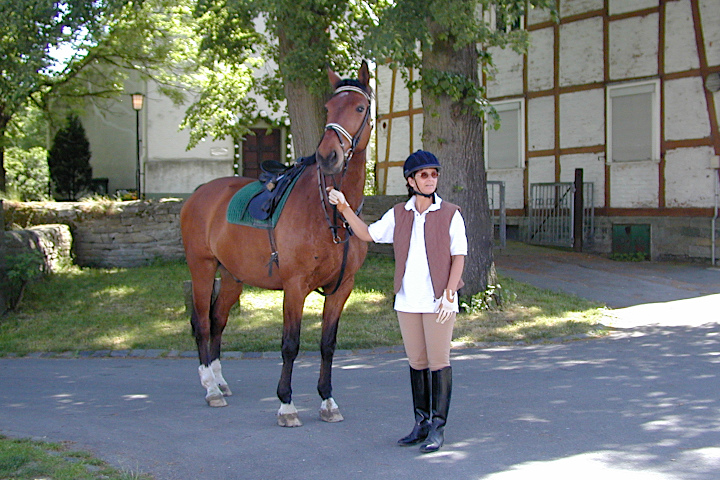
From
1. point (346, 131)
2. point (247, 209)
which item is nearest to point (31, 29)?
point (247, 209)

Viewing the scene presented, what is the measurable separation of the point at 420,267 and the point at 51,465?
259cm

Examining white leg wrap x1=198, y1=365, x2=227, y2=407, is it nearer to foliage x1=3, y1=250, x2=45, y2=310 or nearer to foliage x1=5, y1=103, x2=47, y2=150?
foliage x1=3, y1=250, x2=45, y2=310

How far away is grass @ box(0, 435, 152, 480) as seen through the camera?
4449 mm

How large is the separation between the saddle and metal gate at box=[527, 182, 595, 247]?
46.5ft

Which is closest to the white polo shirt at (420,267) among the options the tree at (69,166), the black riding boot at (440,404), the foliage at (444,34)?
the black riding boot at (440,404)

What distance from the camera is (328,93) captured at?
14.3 m

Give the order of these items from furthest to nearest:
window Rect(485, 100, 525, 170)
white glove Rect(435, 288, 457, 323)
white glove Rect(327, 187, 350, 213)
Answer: window Rect(485, 100, 525, 170) → white glove Rect(327, 187, 350, 213) → white glove Rect(435, 288, 457, 323)

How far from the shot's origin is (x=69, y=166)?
28.7m

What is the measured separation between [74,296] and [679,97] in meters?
13.8

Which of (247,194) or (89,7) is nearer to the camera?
(247,194)

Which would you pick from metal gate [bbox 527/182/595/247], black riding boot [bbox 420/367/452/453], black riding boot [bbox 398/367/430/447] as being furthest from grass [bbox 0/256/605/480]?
metal gate [bbox 527/182/595/247]

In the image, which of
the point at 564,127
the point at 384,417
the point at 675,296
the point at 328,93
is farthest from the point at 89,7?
the point at 564,127

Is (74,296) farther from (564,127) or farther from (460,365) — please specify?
(564,127)

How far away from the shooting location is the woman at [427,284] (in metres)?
5.12
